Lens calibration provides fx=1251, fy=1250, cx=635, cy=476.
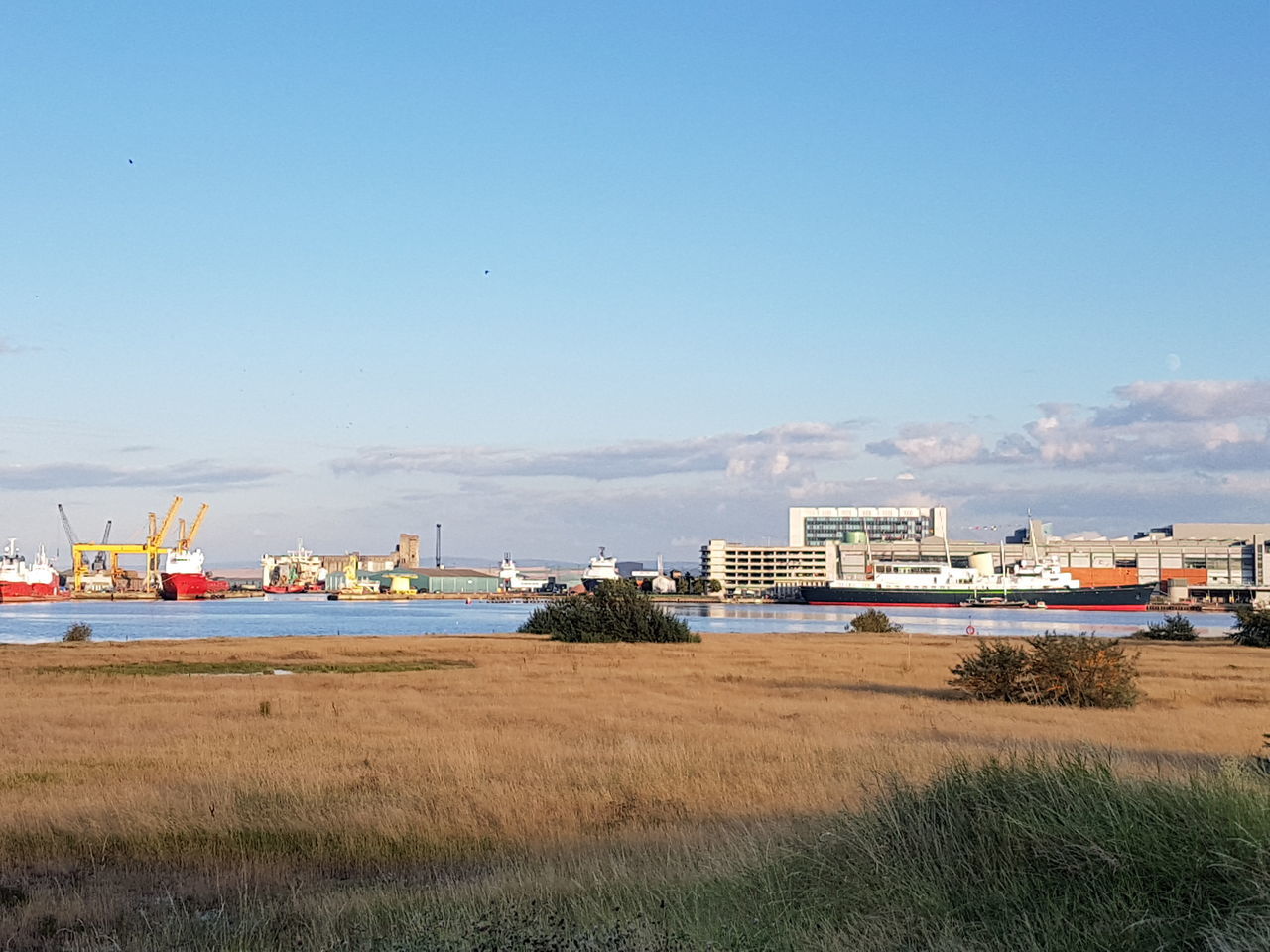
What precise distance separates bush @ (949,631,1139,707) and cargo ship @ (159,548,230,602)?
15330cm

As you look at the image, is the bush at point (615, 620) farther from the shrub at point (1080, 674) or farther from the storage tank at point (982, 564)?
the storage tank at point (982, 564)

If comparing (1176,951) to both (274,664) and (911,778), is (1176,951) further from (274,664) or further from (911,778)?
(274,664)

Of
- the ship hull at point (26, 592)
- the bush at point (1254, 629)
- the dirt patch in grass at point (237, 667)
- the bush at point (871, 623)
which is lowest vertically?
the ship hull at point (26, 592)

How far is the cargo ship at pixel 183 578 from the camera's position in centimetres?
16550

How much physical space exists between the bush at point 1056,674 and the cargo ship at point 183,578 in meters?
153

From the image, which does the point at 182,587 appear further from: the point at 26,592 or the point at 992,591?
the point at 992,591

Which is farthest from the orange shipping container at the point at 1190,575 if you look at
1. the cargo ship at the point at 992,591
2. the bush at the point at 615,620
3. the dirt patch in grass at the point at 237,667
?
the dirt patch in grass at the point at 237,667

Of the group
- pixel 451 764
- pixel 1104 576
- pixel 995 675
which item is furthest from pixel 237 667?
pixel 1104 576

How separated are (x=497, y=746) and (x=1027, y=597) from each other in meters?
147

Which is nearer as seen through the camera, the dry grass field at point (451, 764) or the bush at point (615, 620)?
the dry grass field at point (451, 764)

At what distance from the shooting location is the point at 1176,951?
21.9 feet

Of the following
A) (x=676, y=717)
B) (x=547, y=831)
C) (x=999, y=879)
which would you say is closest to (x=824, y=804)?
(x=547, y=831)

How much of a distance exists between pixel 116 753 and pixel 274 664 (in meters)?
21.2

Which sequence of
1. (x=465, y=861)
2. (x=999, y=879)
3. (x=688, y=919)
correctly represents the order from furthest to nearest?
(x=465, y=861) < (x=999, y=879) < (x=688, y=919)
